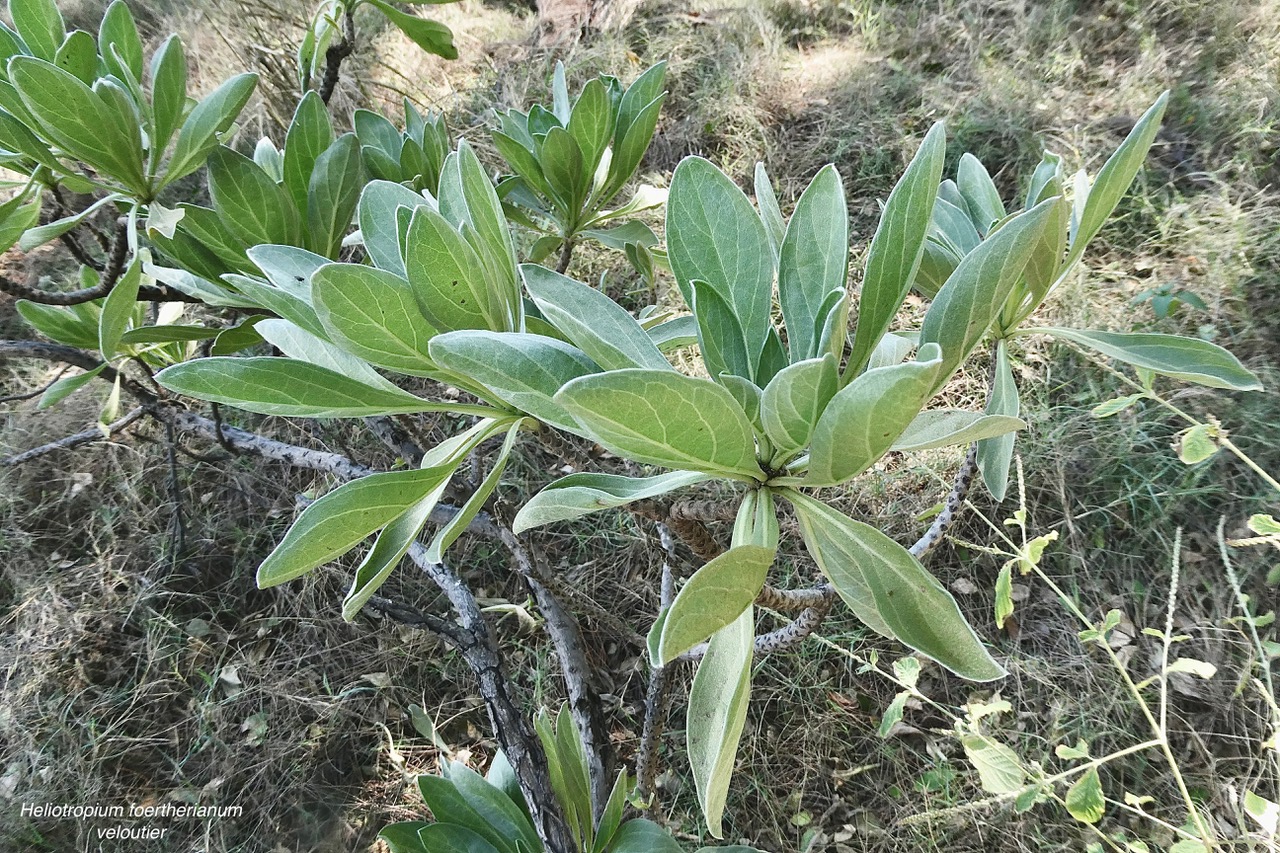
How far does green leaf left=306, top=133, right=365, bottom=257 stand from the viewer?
68cm

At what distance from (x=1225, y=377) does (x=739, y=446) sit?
1.35 ft

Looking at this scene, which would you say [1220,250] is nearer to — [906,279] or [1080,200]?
[1080,200]

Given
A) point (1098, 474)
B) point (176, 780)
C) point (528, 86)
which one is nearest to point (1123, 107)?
point (1098, 474)

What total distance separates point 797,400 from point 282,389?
322 mm

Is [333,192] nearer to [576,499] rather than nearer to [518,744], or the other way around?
[576,499]

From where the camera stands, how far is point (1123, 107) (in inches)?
90.7

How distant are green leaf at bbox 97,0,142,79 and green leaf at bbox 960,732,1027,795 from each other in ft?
4.08

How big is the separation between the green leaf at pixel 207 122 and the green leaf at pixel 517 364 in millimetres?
543

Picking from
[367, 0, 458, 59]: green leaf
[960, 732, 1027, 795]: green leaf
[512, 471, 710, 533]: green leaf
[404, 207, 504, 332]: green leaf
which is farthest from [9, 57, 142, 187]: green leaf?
[960, 732, 1027, 795]: green leaf

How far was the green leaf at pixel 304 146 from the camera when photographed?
71cm

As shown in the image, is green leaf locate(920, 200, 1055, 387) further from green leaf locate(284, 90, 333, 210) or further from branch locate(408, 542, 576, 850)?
green leaf locate(284, 90, 333, 210)

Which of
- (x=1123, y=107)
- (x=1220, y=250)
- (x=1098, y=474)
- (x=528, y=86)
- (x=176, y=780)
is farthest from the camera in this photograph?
(x=528, y=86)

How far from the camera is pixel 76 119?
66 cm

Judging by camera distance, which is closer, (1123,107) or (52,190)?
(52,190)
